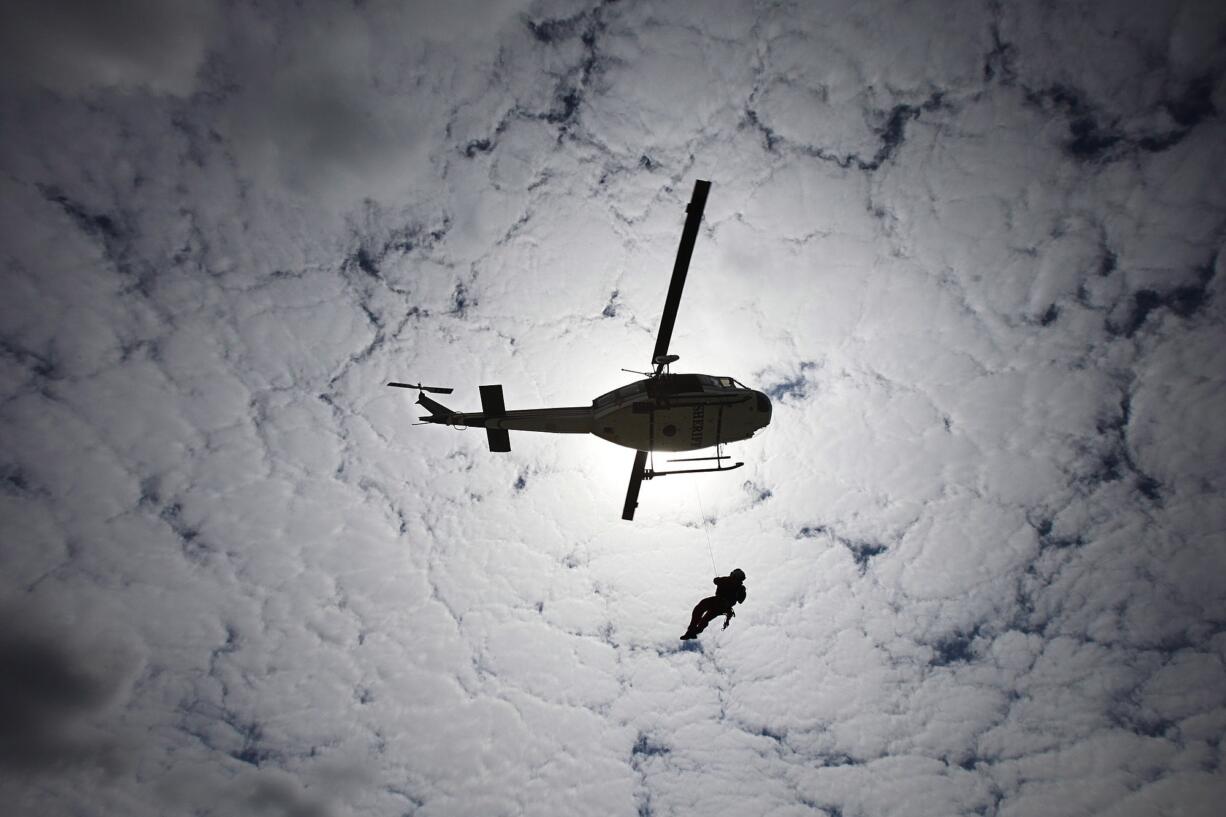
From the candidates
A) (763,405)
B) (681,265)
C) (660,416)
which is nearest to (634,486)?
(660,416)

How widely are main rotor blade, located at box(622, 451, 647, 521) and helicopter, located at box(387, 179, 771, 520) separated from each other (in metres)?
0.17

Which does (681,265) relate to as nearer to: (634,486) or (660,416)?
(660,416)

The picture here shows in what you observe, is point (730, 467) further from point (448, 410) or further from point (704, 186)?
point (448, 410)

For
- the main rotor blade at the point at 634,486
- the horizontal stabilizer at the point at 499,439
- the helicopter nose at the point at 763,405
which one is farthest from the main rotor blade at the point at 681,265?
→ the horizontal stabilizer at the point at 499,439

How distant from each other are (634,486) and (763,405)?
5295mm

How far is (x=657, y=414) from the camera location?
16.7m

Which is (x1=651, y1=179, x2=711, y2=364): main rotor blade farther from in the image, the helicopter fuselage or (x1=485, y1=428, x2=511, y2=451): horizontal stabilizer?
(x1=485, y1=428, x2=511, y2=451): horizontal stabilizer

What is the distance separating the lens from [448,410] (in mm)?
18562

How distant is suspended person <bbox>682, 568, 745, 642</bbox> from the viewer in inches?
629

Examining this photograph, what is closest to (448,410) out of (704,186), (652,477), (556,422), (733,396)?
(556,422)

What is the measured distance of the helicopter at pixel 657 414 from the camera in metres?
16.6

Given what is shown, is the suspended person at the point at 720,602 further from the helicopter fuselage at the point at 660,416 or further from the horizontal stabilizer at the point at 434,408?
the horizontal stabilizer at the point at 434,408

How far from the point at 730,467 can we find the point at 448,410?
9.46 metres

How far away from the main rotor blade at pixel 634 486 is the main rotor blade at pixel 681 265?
13.7ft
